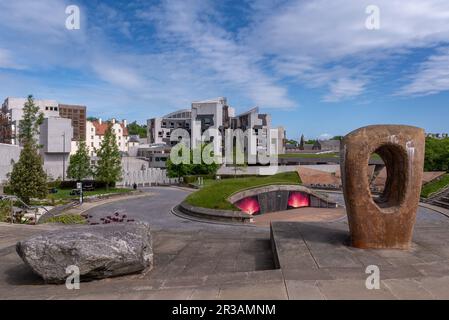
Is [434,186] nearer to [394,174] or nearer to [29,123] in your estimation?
[394,174]

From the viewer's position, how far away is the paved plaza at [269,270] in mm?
7211

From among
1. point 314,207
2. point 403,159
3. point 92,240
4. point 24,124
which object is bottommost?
point 314,207

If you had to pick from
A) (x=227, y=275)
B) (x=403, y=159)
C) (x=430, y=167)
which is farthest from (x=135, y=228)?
(x=430, y=167)

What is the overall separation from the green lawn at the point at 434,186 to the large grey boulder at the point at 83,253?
124ft

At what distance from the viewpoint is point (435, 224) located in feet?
50.4

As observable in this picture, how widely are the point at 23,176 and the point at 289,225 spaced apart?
22.8m

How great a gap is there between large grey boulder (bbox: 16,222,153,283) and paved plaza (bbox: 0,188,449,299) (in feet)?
1.04

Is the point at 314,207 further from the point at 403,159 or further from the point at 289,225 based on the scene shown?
the point at 403,159

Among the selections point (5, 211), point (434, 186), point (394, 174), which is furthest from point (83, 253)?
point (434, 186)

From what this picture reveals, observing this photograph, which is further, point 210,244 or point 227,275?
point 210,244

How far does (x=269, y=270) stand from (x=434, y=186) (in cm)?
3850

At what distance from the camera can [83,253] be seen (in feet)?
28.1
